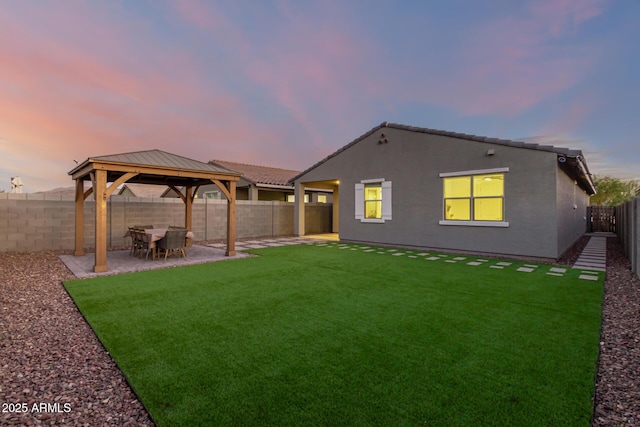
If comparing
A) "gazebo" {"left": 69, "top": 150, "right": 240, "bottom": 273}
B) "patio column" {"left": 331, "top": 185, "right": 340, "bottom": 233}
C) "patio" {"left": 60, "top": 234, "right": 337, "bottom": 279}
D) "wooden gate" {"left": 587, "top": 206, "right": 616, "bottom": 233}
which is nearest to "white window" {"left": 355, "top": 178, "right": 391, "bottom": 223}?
"patio column" {"left": 331, "top": 185, "right": 340, "bottom": 233}

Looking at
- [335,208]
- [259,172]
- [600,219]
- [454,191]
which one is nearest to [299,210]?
[335,208]

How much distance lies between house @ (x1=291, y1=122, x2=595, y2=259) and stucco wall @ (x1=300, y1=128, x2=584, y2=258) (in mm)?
24

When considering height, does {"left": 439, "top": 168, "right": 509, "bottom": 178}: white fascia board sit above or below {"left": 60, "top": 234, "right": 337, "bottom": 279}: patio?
above

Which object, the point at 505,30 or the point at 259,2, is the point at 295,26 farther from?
the point at 505,30

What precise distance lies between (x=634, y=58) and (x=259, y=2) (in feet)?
48.5

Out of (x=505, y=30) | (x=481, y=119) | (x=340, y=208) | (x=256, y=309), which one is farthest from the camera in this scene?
(x=481, y=119)

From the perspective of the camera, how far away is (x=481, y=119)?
17.2m

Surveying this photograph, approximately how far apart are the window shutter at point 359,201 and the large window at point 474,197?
3.35 meters

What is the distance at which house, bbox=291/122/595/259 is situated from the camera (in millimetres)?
8203

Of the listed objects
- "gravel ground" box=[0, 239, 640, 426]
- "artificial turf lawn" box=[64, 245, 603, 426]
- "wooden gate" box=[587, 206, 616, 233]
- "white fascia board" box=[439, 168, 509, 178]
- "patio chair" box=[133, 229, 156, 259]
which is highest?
"white fascia board" box=[439, 168, 509, 178]

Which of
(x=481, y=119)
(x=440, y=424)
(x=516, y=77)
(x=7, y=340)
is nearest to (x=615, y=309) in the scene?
(x=440, y=424)

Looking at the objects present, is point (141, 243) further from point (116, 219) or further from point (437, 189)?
point (437, 189)

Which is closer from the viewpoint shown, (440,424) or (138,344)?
(440,424)

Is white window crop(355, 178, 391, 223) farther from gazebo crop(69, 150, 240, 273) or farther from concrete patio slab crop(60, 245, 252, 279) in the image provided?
gazebo crop(69, 150, 240, 273)
